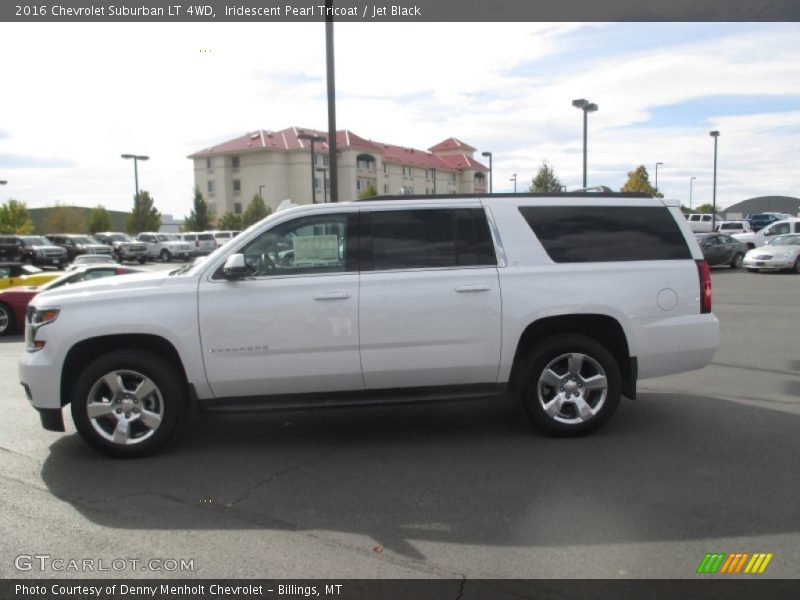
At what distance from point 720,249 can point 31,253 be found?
32586mm

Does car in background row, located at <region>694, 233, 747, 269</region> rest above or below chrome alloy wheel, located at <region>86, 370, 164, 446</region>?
above

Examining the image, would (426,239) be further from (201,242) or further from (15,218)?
(15,218)

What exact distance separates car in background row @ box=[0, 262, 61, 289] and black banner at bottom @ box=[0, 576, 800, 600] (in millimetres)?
11190

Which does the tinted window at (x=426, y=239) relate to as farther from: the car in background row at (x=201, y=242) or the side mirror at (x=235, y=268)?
the car in background row at (x=201, y=242)

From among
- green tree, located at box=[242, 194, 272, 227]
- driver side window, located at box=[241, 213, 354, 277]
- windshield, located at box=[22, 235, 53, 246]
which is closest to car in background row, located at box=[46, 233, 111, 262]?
windshield, located at box=[22, 235, 53, 246]

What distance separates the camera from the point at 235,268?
5184mm

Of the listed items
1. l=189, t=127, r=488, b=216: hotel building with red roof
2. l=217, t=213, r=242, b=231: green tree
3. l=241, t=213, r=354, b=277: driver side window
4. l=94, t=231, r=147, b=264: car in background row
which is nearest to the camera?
l=241, t=213, r=354, b=277: driver side window

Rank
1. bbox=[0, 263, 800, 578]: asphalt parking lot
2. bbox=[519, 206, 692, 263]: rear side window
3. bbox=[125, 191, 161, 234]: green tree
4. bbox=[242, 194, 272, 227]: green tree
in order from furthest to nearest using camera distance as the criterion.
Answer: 1. bbox=[242, 194, 272, 227]: green tree
2. bbox=[125, 191, 161, 234]: green tree
3. bbox=[519, 206, 692, 263]: rear side window
4. bbox=[0, 263, 800, 578]: asphalt parking lot

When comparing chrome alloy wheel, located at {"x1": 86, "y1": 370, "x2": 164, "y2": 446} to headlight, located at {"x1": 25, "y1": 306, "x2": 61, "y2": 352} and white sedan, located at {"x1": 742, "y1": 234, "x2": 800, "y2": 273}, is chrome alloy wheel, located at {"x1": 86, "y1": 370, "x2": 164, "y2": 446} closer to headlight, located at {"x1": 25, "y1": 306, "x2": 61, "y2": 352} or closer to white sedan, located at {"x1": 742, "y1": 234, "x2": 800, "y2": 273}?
headlight, located at {"x1": 25, "y1": 306, "x2": 61, "y2": 352}

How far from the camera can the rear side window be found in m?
5.68

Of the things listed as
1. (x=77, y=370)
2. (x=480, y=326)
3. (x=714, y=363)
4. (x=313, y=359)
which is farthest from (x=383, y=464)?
(x=714, y=363)

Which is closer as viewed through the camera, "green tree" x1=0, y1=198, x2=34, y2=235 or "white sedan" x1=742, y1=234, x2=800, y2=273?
"white sedan" x1=742, y1=234, x2=800, y2=273

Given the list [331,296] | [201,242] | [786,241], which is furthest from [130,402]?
[201,242]

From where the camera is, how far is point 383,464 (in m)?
5.15
